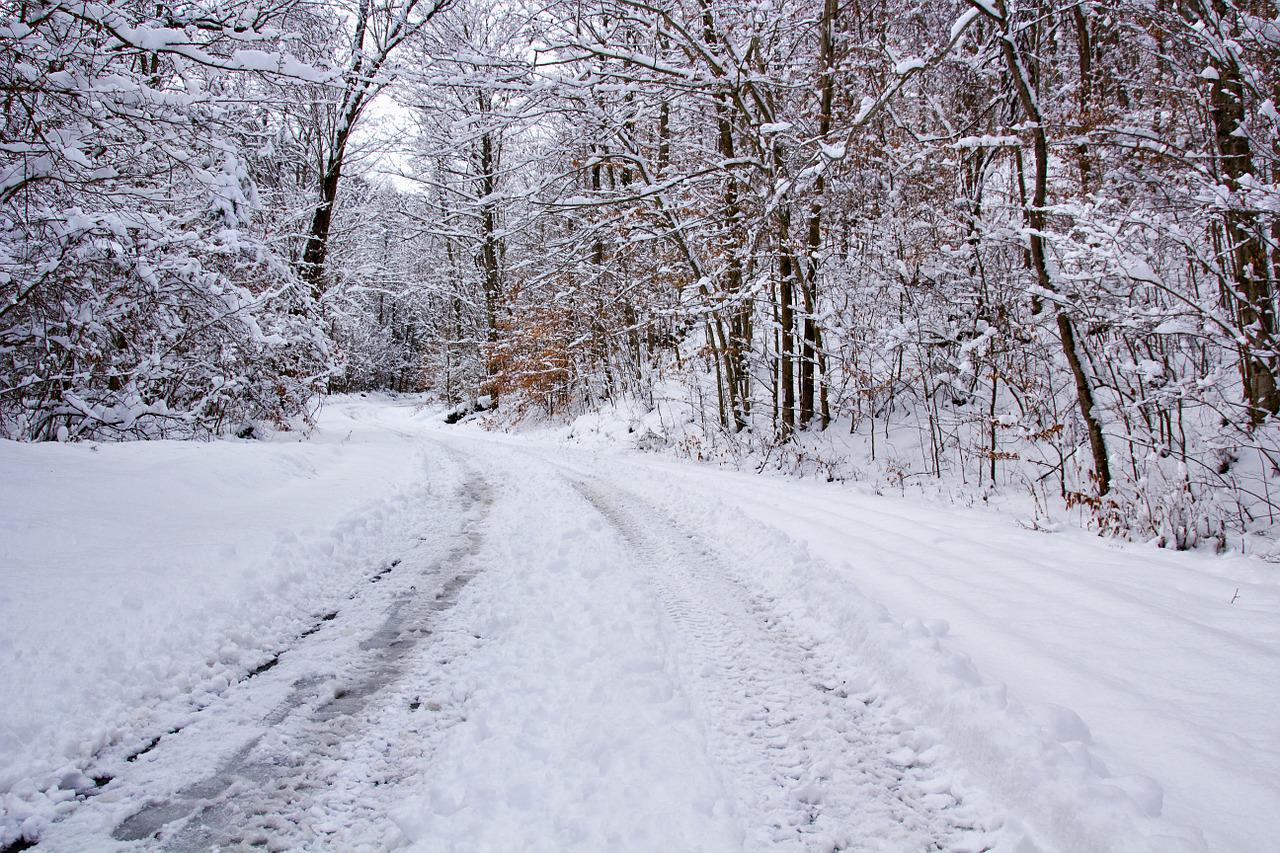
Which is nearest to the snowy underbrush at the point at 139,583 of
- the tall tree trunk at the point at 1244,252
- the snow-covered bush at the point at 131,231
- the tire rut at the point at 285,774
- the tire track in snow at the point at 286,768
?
the tire track in snow at the point at 286,768

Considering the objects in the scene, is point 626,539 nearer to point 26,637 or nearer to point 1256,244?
point 26,637

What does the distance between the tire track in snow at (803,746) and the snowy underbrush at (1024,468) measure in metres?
3.46

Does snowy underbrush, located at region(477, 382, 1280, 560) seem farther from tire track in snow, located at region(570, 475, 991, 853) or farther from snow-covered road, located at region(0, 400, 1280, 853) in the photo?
tire track in snow, located at region(570, 475, 991, 853)

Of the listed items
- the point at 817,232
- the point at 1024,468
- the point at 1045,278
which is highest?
the point at 817,232

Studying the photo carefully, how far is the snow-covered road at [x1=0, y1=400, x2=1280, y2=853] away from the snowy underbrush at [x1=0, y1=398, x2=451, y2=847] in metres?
0.02

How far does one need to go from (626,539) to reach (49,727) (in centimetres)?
374

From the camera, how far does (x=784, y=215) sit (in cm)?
936

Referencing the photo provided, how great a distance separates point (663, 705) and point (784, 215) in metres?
8.35

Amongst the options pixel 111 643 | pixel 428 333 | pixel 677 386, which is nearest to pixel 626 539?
pixel 111 643

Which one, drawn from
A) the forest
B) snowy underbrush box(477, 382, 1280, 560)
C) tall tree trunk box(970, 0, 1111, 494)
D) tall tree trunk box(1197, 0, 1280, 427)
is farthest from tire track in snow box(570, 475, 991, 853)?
tall tree trunk box(970, 0, 1111, 494)

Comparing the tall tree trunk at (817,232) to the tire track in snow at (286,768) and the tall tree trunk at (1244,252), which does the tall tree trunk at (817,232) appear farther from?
the tire track in snow at (286,768)

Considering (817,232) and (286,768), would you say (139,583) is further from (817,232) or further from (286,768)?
(817,232)

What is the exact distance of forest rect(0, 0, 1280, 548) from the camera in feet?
15.5

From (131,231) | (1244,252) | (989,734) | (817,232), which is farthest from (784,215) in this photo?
(989,734)
